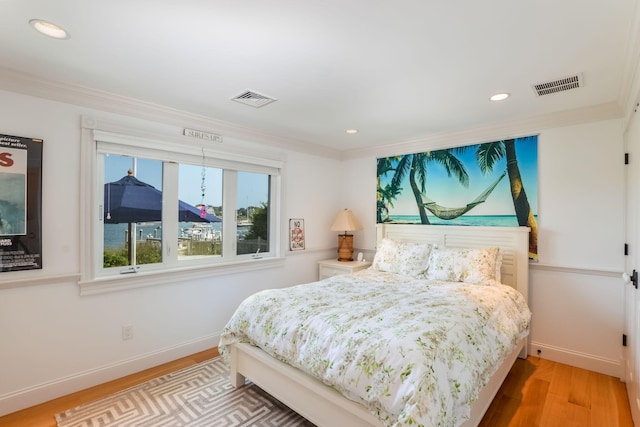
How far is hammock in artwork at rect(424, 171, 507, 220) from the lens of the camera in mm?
3375

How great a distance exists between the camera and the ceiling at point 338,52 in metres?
1.50

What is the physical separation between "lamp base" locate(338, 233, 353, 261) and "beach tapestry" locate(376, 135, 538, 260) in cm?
49

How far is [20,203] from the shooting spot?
7.14 ft

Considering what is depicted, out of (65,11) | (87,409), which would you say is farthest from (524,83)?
(87,409)

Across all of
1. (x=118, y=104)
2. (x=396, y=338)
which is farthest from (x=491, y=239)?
(x=118, y=104)

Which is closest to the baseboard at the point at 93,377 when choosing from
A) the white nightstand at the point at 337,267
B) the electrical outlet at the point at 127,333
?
the electrical outlet at the point at 127,333

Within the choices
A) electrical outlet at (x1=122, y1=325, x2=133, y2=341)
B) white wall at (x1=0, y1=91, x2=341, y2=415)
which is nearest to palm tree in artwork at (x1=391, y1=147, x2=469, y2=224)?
white wall at (x1=0, y1=91, x2=341, y2=415)

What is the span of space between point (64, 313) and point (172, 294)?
0.81 meters

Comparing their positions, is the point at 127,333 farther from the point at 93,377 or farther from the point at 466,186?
the point at 466,186

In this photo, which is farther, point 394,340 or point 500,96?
point 500,96

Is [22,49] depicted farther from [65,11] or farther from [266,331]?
[266,331]

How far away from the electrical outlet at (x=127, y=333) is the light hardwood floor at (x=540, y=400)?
0.32 m

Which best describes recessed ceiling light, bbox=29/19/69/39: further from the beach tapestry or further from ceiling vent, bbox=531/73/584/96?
the beach tapestry

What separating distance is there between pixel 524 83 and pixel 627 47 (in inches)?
22.2
